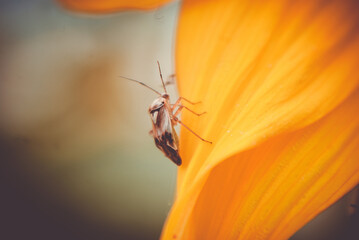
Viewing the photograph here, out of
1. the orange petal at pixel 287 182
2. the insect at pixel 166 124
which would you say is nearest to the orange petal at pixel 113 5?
the insect at pixel 166 124

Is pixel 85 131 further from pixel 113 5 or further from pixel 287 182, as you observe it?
pixel 287 182

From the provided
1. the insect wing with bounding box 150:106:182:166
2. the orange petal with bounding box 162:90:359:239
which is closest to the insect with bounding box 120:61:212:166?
the insect wing with bounding box 150:106:182:166

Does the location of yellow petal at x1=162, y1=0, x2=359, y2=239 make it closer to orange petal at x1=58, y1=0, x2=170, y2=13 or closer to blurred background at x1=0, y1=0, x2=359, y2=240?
orange petal at x1=58, y1=0, x2=170, y2=13

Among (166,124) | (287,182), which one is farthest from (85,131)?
(287,182)

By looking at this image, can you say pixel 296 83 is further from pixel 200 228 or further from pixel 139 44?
pixel 139 44

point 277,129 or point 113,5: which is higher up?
point 113,5

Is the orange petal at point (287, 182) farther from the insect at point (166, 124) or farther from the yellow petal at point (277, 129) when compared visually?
the insect at point (166, 124)

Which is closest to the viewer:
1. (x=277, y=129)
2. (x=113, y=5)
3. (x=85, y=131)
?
(x=277, y=129)

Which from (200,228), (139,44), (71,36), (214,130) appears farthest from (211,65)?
(71,36)
